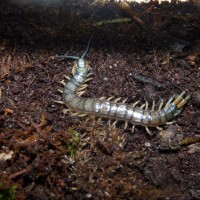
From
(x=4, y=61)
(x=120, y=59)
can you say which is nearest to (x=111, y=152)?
(x=120, y=59)

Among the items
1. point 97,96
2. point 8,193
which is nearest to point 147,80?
point 97,96

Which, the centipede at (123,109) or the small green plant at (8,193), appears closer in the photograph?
the small green plant at (8,193)

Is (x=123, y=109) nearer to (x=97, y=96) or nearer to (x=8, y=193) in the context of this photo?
(x=97, y=96)

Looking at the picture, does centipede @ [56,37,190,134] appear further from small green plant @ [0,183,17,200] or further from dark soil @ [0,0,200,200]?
small green plant @ [0,183,17,200]

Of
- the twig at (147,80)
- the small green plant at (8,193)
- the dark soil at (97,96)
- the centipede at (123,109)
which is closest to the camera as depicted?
the small green plant at (8,193)

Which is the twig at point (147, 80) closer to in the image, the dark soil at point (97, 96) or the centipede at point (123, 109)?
the dark soil at point (97, 96)

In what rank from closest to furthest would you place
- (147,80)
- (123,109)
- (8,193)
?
(8,193), (123,109), (147,80)

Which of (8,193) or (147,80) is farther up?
(147,80)

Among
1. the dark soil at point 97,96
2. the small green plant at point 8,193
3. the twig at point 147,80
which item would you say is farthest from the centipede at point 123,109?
the small green plant at point 8,193

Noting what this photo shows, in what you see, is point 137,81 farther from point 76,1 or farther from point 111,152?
point 76,1
